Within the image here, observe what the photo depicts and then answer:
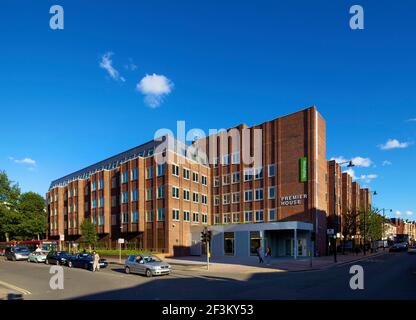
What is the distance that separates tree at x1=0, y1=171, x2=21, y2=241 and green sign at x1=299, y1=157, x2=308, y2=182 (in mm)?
56775

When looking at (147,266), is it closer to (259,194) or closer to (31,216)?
(259,194)

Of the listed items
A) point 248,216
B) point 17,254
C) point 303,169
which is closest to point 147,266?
point 303,169

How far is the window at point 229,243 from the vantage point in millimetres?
50994

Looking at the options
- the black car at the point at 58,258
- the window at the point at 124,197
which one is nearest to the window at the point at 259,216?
the window at the point at 124,197

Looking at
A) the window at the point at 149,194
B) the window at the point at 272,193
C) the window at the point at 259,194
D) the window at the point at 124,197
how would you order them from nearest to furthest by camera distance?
the window at the point at 272,193, the window at the point at 149,194, the window at the point at 259,194, the window at the point at 124,197

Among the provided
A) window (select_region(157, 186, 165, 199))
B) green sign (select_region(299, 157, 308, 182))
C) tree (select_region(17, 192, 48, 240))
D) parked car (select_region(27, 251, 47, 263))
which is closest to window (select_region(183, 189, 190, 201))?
window (select_region(157, 186, 165, 199))

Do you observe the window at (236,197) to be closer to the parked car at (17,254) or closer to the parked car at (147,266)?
the parked car at (17,254)

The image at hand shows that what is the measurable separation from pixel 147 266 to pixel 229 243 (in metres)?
27.9

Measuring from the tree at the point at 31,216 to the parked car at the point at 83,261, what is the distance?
155ft

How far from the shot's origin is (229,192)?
2368 inches

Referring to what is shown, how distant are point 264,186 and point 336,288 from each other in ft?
122

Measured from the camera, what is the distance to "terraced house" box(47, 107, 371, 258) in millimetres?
49656
